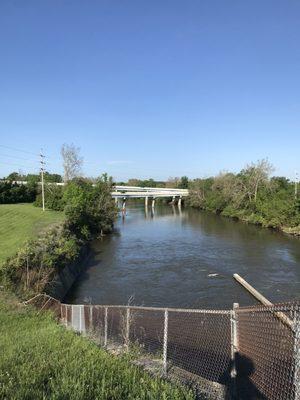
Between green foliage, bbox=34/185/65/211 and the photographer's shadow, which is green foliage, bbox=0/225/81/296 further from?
green foliage, bbox=34/185/65/211

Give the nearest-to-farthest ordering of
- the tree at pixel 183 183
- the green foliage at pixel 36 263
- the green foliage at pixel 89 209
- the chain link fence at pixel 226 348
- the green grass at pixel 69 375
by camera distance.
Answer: the green grass at pixel 69 375, the chain link fence at pixel 226 348, the green foliage at pixel 36 263, the green foliage at pixel 89 209, the tree at pixel 183 183

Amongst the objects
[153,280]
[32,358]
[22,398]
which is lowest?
[153,280]

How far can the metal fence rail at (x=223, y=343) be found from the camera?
19.5ft

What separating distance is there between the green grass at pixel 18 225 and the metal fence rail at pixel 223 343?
1299cm

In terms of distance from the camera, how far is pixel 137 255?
132 feet

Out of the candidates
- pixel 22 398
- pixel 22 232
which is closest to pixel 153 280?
pixel 22 232

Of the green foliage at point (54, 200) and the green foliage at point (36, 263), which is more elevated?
the green foliage at point (54, 200)

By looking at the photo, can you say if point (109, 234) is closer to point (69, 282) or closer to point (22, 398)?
point (69, 282)

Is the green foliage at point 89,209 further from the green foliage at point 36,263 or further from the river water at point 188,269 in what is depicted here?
the green foliage at point 36,263

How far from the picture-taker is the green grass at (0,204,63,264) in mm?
29686

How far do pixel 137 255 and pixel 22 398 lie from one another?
117 feet

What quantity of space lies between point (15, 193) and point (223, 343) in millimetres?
59273

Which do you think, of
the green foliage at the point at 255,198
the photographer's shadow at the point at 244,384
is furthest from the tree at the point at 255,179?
the photographer's shadow at the point at 244,384

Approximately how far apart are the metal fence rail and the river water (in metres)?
5.14
